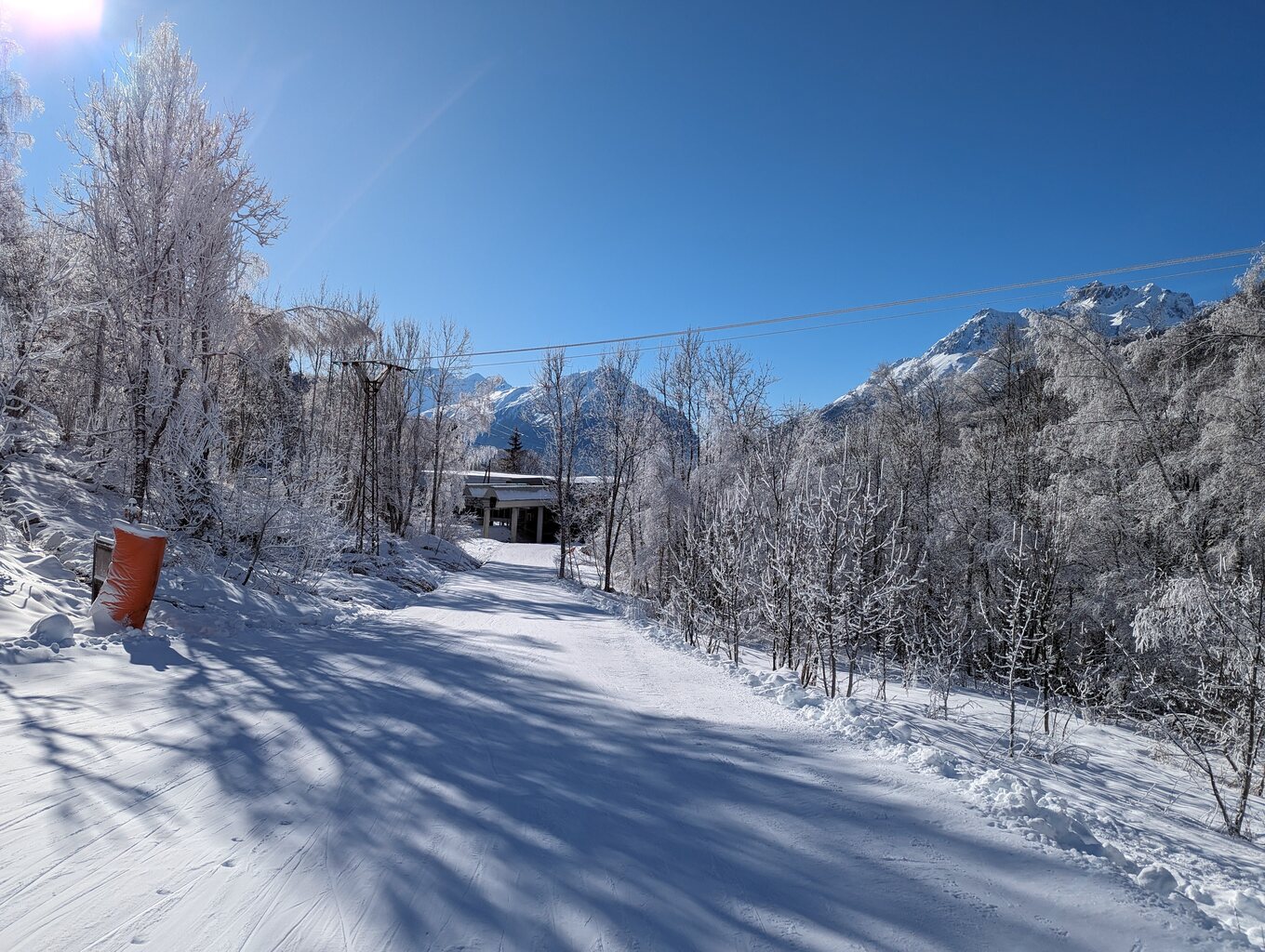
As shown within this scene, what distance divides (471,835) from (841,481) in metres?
7.95

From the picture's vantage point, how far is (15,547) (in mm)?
7332

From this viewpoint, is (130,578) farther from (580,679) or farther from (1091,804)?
(1091,804)

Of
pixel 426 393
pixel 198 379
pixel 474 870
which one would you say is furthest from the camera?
pixel 426 393

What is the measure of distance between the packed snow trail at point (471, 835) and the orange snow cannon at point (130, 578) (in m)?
1.25

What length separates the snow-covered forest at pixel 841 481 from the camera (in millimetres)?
8477

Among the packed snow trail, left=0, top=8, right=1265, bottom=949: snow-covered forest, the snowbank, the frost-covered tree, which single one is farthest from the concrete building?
the packed snow trail

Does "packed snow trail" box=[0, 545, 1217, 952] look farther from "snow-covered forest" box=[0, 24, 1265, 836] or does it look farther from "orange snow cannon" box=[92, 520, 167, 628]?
"snow-covered forest" box=[0, 24, 1265, 836]

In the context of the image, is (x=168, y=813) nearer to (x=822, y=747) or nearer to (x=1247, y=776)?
(x=822, y=747)

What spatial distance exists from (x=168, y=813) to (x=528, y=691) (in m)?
3.08

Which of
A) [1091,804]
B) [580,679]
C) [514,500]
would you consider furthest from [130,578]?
[514,500]

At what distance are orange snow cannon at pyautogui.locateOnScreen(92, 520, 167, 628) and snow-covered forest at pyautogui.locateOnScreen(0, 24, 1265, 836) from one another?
6.90 ft

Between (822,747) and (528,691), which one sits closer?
(822,747)

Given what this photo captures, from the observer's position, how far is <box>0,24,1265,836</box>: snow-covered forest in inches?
334

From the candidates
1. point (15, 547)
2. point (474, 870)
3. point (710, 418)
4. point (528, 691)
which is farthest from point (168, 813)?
point (710, 418)
